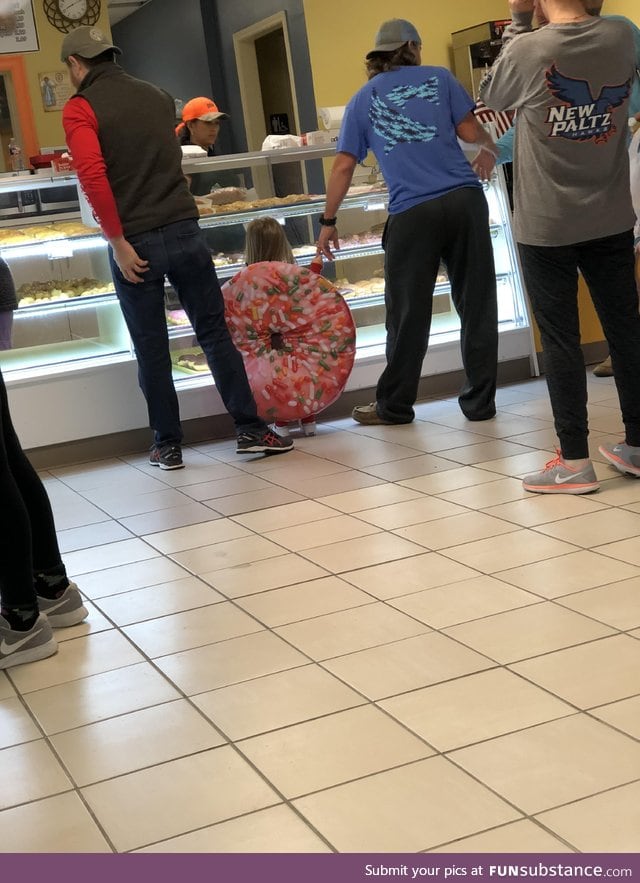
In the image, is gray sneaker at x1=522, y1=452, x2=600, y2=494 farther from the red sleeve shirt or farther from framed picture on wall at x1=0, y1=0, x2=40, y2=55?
framed picture on wall at x1=0, y1=0, x2=40, y2=55

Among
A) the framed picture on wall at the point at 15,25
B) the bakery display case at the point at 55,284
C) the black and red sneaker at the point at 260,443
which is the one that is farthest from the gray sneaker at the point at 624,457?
the framed picture on wall at the point at 15,25

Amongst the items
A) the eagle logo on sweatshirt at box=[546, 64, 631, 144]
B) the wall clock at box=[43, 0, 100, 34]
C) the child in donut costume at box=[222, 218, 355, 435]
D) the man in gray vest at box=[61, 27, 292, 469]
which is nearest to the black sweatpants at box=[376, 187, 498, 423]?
the child in donut costume at box=[222, 218, 355, 435]

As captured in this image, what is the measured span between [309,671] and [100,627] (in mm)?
752

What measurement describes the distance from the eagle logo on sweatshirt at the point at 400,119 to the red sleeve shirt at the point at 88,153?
1.24 metres

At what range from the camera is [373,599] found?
3062mm

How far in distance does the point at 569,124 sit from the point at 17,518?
213 cm

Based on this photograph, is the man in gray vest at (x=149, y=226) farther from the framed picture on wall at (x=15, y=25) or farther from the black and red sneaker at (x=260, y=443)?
the framed picture on wall at (x=15, y=25)

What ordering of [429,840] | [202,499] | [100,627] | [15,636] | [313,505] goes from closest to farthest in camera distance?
[429,840] → [15,636] → [100,627] → [313,505] → [202,499]

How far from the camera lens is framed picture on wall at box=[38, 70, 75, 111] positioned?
36.1 feet

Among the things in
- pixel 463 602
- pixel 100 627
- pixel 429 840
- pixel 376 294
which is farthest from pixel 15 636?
pixel 376 294

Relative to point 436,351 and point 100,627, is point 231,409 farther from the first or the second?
point 100,627

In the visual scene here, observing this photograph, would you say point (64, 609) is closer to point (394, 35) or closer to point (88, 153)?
point (88, 153)

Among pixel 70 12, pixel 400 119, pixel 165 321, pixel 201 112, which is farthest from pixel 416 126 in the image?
pixel 70 12

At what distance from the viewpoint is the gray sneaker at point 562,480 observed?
3.81 m
